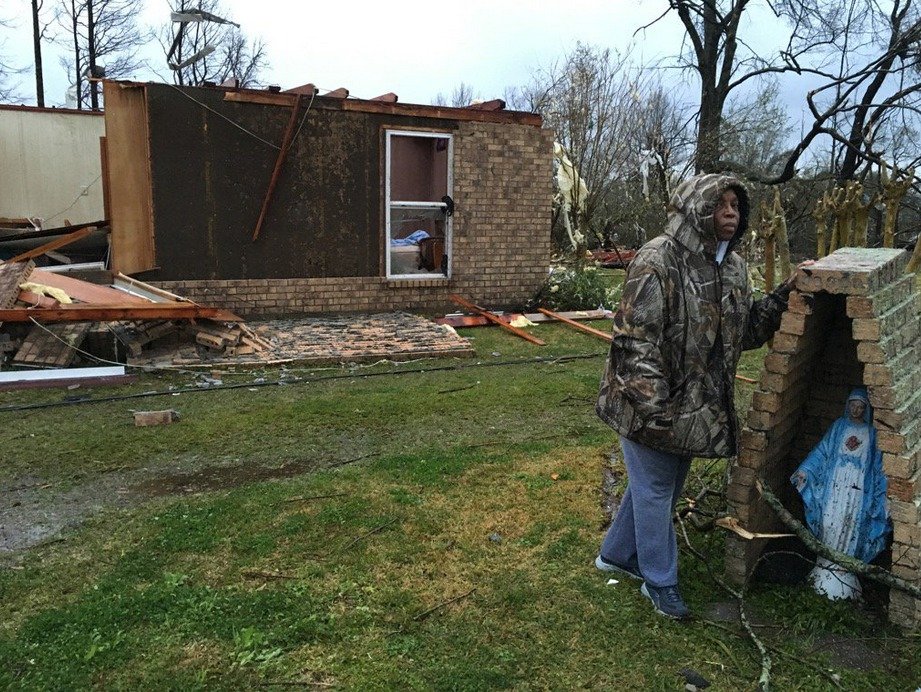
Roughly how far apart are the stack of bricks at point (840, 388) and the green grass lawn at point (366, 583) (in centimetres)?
39

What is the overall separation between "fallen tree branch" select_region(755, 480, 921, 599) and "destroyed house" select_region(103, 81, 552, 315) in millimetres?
7808

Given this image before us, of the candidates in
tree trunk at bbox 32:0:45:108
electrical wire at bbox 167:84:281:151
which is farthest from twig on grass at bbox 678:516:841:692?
tree trunk at bbox 32:0:45:108

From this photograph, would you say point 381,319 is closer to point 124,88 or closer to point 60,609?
point 124,88

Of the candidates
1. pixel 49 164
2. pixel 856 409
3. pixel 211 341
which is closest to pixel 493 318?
pixel 211 341

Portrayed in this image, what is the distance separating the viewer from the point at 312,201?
10023 millimetres

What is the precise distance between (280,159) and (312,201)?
0.71 meters

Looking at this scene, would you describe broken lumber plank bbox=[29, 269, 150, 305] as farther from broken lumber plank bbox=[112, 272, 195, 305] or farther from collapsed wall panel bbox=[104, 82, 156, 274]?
collapsed wall panel bbox=[104, 82, 156, 274]

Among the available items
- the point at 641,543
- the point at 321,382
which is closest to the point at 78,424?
the point at 321,382

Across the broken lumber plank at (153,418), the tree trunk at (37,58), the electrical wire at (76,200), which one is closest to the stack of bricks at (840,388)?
the broken lumber plank at (153,418)

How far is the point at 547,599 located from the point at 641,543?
1.72ft

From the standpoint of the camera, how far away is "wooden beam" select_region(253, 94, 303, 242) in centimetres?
964

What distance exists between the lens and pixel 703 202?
2.96 metres

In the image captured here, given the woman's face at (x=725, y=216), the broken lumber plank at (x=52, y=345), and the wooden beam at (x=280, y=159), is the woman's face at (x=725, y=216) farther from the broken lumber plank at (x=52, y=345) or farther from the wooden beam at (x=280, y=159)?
the wooden beam at (x=280, y=159)

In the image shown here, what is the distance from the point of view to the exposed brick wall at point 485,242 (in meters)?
10.3
